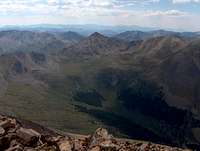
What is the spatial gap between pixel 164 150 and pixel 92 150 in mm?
13077

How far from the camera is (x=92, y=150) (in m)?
66.1

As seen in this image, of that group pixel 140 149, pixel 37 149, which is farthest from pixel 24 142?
pixel 140 149

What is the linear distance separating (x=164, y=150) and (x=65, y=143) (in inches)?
654

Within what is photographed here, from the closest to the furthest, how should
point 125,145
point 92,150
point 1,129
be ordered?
point 92,150 < point 125,145 < point 1,129

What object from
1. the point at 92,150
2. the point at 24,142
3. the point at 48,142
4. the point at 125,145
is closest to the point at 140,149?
the point at 125,145

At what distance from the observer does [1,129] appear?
77.4 meters

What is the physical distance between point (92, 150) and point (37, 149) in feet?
28.5

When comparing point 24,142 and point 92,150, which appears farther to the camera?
point 24,142

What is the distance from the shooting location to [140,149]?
69.4 meters

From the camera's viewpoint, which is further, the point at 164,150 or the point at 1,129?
the point at 1,129

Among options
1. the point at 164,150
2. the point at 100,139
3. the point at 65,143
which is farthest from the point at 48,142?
the point at 164,150

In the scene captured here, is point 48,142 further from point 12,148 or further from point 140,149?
point 140,149

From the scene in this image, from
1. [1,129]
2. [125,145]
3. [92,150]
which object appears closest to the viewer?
[92,150]

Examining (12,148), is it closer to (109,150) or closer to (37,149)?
(37,149)
